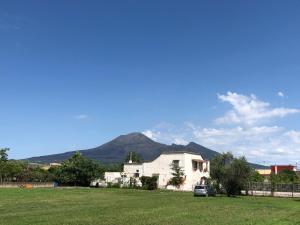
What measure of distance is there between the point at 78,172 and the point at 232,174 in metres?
35.9

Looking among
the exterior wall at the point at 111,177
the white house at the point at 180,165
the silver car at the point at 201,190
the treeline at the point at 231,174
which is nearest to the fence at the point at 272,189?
the treeline at the point at 231,174

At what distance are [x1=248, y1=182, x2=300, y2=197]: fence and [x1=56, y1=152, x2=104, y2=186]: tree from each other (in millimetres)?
32560

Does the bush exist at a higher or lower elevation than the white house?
lower

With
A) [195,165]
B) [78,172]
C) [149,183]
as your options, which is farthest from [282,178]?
[78,172]

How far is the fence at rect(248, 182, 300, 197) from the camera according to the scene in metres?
81.7

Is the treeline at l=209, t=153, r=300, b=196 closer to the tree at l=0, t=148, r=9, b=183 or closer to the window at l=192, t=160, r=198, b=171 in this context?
the window at l=192, t=160, r=198, b=171

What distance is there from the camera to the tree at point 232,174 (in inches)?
2886

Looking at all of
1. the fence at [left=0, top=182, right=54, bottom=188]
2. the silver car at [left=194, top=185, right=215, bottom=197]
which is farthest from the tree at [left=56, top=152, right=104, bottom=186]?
the silver car at [left=194, top=185, right=215, bottom=197]

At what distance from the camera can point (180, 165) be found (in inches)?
3986

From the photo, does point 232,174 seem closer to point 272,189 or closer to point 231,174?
point 231,174

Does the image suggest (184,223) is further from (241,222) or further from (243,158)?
(243,158)

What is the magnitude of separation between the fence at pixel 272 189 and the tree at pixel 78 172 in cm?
3256

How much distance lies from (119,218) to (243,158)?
162ft

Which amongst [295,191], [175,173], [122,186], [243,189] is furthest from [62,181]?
[295,191]
